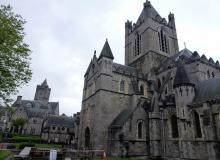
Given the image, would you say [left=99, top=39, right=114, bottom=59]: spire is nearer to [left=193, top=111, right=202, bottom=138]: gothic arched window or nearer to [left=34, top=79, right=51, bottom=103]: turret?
[left=193, top=111, right=202, bottom=138]: gothic arched window

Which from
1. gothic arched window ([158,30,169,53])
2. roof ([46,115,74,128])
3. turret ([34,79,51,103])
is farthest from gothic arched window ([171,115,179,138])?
turret ([34,79,51,103])

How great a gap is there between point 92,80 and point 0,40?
22.0m

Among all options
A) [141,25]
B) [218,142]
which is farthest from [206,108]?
[141,25]

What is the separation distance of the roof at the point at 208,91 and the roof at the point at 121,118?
31.2ft

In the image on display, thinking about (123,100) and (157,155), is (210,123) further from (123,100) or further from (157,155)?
(123,100)

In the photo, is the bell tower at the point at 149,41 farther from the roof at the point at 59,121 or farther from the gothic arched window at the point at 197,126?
the roof at the point at 59,121

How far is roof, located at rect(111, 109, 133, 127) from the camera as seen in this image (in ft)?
87.3

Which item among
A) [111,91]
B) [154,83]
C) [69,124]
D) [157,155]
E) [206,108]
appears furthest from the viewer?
[69,124]

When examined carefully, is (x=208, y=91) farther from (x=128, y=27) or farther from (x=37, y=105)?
(x=37, y=105)

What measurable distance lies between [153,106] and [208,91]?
24.4ft

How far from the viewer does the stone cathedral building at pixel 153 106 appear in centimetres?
2168

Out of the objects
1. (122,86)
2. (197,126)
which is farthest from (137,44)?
(197,126)

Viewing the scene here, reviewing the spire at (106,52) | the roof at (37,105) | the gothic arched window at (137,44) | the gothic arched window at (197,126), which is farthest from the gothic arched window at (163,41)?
the roof at (37,105)

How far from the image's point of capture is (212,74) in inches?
1264
